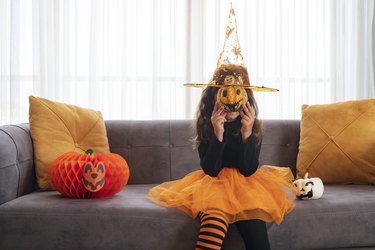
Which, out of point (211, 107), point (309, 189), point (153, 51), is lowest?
point (309, 189)

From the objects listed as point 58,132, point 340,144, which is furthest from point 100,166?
point 340,144

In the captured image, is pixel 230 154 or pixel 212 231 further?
pixel 230 154

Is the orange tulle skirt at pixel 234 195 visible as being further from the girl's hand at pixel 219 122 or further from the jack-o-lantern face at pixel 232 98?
the jack-o-lantern face at pixel 232 98

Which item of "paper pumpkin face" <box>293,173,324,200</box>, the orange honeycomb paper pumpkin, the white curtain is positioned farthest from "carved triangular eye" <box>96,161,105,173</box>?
the white curtain

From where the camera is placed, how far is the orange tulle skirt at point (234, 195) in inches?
69.0

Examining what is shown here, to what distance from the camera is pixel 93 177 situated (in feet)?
6.41

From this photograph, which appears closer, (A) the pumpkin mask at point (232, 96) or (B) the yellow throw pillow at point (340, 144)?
(A) the pumpkin mask at point (232, 96)

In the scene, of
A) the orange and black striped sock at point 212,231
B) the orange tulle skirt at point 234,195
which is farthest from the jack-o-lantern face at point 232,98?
the orange and black striped sock at point 212,231

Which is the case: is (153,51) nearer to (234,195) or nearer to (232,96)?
(232,96)

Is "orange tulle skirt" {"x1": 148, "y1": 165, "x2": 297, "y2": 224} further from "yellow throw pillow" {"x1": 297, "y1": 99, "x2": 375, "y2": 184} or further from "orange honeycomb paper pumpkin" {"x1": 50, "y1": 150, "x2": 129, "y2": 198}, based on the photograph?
"yellow throw pillow" {"x1": 297, "y1": 99, "x2": 375, "y2": 184}

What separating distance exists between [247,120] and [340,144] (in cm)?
72

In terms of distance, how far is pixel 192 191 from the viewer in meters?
1.89

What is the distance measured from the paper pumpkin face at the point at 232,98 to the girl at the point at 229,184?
43 mm

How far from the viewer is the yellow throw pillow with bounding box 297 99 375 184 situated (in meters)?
2.36
